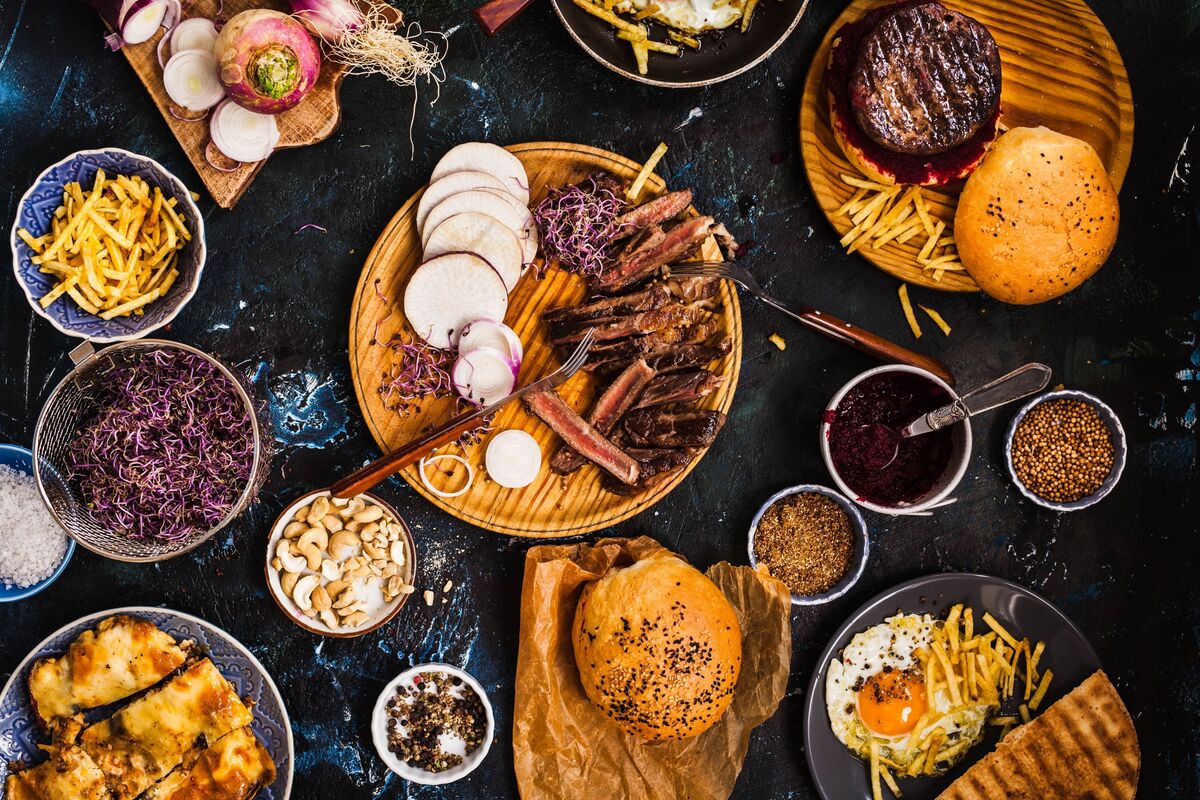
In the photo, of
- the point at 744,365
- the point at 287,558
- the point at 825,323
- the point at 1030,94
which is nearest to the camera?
the point at 287,558

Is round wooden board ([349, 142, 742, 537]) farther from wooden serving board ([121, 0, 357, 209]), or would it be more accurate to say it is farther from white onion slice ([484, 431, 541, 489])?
wooden serving board ([121, 0, 357, 209])

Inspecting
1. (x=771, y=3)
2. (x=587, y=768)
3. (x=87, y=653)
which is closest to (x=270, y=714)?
(x=87, y=653)

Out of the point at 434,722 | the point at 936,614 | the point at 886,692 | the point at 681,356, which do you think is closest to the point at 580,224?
the point at 681,356

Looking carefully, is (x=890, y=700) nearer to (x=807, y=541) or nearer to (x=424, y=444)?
(x=807, y=541)

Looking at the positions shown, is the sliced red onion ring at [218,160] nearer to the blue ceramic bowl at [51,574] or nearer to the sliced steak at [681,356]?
the blue ceramic bowl at [51,574]

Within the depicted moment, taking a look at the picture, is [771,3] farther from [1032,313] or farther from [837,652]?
[837,652]

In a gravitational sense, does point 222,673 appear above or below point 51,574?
below
